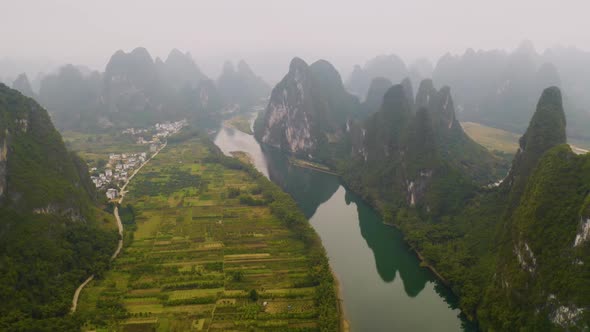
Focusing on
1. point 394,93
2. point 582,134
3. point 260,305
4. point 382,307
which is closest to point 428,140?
point 394,93

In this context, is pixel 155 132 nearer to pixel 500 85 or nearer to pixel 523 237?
pixel 523 237

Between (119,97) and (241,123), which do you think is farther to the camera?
(241,123)

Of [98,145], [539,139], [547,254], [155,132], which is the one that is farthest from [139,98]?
[547,254]

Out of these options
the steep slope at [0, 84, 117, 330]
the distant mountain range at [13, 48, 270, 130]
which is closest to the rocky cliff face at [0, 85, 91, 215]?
the steep slope at [0, 84, 117, 330]

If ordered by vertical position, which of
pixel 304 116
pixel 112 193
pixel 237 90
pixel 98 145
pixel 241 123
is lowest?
pixel 241 123

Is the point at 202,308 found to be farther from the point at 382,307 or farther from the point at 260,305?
the point at 382,307

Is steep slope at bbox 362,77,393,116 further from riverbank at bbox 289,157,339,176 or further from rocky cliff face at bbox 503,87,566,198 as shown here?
rocky cliff face at bbox 503,87,566,198
